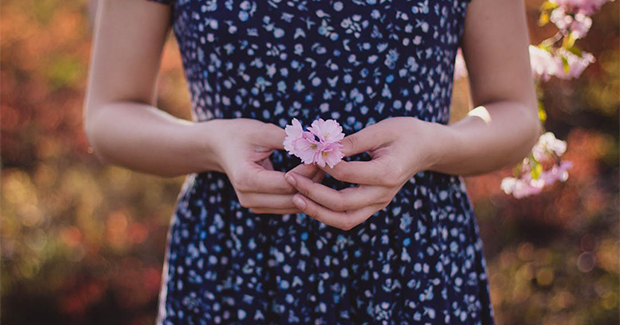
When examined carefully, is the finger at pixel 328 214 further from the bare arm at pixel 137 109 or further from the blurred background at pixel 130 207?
the blurred background at pixel 130 207

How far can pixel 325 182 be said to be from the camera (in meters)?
1.08

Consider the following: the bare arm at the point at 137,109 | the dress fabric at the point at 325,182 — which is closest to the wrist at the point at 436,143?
the dress fabric at the point at 325,182

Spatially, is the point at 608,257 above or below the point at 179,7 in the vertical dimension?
below

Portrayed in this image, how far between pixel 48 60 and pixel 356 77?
3.48 meters

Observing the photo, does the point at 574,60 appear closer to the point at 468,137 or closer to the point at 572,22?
the point at 572,22

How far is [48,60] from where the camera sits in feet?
13.0

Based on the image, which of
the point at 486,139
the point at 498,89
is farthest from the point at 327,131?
the point at 498,89

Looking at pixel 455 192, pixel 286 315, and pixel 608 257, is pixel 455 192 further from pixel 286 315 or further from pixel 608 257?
pixel 608 257

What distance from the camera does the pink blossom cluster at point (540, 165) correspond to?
136 cm

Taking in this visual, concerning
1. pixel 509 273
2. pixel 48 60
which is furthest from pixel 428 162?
pixel 48 60

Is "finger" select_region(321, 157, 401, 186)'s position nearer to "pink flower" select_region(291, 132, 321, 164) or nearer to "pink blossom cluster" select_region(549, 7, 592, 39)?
"pink flower" select_region(291, 132, 321, 164)

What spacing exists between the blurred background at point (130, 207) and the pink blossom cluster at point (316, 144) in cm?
265

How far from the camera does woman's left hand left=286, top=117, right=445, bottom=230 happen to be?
880mm

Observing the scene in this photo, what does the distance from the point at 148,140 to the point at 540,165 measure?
90 centimetres
